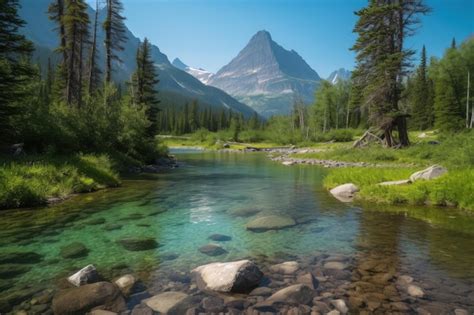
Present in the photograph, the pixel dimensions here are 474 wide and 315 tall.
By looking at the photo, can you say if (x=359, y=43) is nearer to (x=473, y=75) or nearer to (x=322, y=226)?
(x=322, y=226)

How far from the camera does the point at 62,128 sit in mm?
21250

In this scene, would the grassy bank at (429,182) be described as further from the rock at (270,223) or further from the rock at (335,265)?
the rock at (335,265)

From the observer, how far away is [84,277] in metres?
6.07

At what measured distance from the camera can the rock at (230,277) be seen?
6000 millimetres

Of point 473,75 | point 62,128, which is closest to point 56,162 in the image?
point 62,128

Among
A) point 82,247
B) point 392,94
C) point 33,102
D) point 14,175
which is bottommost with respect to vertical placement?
point 82,247

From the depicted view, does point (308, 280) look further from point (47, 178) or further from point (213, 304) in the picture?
point (47, 178)

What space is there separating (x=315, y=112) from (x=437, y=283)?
92700 mm

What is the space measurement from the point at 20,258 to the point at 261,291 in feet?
19.0

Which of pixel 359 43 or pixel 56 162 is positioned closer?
pixel 56 162

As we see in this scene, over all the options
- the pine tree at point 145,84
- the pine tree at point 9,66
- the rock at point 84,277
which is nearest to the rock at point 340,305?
the rock at point 84,277

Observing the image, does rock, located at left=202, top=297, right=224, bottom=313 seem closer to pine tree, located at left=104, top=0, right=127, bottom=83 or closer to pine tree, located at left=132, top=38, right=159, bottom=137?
pine tree, located at left=104, top=0, right=127, bottom=83

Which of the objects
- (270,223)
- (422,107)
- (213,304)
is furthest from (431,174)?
(422,107)

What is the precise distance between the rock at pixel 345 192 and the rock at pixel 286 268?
8.68m
